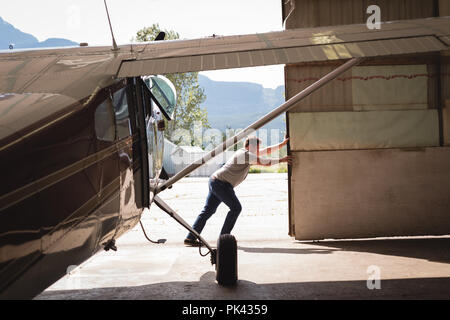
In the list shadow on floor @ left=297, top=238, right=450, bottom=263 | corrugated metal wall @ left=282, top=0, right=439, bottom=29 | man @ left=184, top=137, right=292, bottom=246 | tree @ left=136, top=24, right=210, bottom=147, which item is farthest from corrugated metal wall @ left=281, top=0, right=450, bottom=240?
tree @ left=136, top=24, right=210, bottom=147

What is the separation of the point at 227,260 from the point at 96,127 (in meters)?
2.31

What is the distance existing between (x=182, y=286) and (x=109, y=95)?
238cm

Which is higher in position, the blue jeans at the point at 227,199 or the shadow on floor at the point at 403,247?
the blue jeans at the point at 227,199

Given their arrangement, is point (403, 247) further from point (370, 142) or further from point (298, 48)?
point (298, 48)

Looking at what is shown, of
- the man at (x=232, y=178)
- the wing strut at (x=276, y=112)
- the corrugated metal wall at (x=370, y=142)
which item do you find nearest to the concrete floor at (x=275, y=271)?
the corrugated metal wall at (x=370, y=142)

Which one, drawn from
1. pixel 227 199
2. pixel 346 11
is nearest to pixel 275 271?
pixel 227 199

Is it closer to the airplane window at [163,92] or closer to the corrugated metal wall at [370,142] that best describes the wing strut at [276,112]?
the airplane window at [163,92]

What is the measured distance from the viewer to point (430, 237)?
7.69m

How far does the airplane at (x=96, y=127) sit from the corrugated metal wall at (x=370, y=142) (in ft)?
9.89

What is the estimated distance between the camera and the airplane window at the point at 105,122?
10.5 ft

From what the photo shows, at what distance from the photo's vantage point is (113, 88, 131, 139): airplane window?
143 inches

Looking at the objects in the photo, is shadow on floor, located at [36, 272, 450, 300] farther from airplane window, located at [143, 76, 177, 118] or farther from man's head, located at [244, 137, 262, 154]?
man's head, located at [244, 137, 262, 154]

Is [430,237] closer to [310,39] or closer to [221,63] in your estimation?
[310,39]
